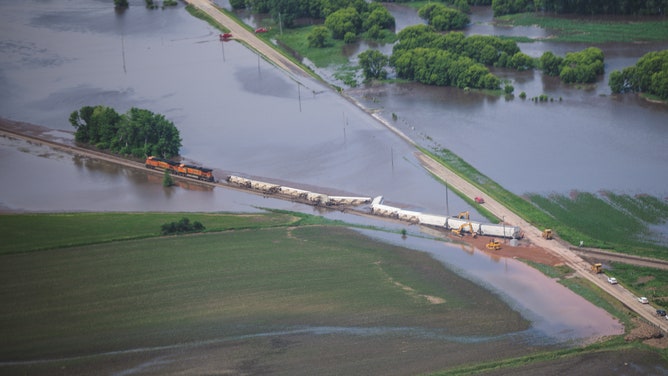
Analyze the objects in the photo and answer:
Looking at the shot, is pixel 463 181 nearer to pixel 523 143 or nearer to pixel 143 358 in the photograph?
pixel 523 143

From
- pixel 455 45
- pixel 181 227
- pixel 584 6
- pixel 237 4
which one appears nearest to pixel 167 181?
pixel 181 227

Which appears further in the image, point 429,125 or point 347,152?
point 429,125

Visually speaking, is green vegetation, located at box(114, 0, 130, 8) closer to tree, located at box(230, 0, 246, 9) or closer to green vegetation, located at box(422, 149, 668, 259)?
tree, located at box(230, 0, 246, 9)

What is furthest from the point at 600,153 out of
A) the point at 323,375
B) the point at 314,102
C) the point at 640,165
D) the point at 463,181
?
the point at 323,375

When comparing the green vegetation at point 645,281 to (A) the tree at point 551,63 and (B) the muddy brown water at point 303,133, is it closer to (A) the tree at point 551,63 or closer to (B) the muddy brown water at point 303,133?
→ (B) the muddy brown water at point 303,133

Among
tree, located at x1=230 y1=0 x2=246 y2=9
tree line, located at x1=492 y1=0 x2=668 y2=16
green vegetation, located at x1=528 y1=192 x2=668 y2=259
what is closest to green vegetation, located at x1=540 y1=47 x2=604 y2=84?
tree line, located at x1=492 y1=0 x2=668 y2=16

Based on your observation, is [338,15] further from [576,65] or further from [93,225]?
[93,225]
